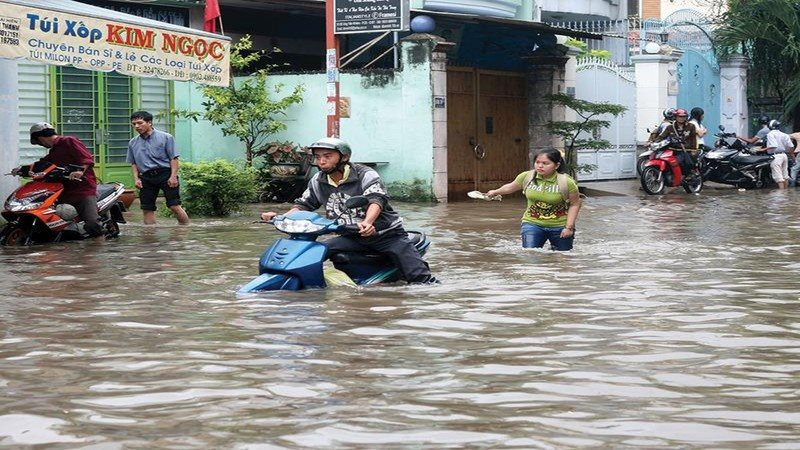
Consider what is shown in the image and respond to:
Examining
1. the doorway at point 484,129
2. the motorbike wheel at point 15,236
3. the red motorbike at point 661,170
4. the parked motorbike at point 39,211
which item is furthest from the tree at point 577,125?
the motorbike wheel at point 15,236

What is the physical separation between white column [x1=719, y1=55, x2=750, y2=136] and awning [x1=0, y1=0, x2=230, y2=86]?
19.7m

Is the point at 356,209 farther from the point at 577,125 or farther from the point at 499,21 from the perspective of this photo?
the point at 577,125

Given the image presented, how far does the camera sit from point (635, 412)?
5.84m

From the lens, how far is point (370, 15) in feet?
68.8

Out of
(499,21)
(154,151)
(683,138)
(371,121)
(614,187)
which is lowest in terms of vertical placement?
(614,187)

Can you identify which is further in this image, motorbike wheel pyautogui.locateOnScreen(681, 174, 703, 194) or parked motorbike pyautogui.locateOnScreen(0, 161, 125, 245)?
motorbike wheel pyautogui.locateOnScreen(681, 174, 703, 194)

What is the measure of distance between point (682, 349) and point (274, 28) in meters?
18.0

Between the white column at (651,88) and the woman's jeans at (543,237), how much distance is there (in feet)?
55.9

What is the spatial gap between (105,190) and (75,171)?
1.04m

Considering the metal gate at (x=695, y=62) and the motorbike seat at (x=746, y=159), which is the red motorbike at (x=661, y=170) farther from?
the metal gate at (x=695, y=62)

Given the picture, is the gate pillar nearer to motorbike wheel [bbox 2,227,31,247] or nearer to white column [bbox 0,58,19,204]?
white column [bbox 0,58,19,204]

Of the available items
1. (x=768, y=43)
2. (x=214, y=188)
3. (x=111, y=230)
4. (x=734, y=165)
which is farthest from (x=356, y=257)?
(x=768, y=43)

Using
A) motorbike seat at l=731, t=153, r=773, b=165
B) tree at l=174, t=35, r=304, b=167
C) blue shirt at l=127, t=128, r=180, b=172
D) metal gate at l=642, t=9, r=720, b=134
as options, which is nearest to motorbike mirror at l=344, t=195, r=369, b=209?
blue shirt at l=127, t=128, r=180, b=172

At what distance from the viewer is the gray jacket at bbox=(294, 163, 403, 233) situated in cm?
1059
